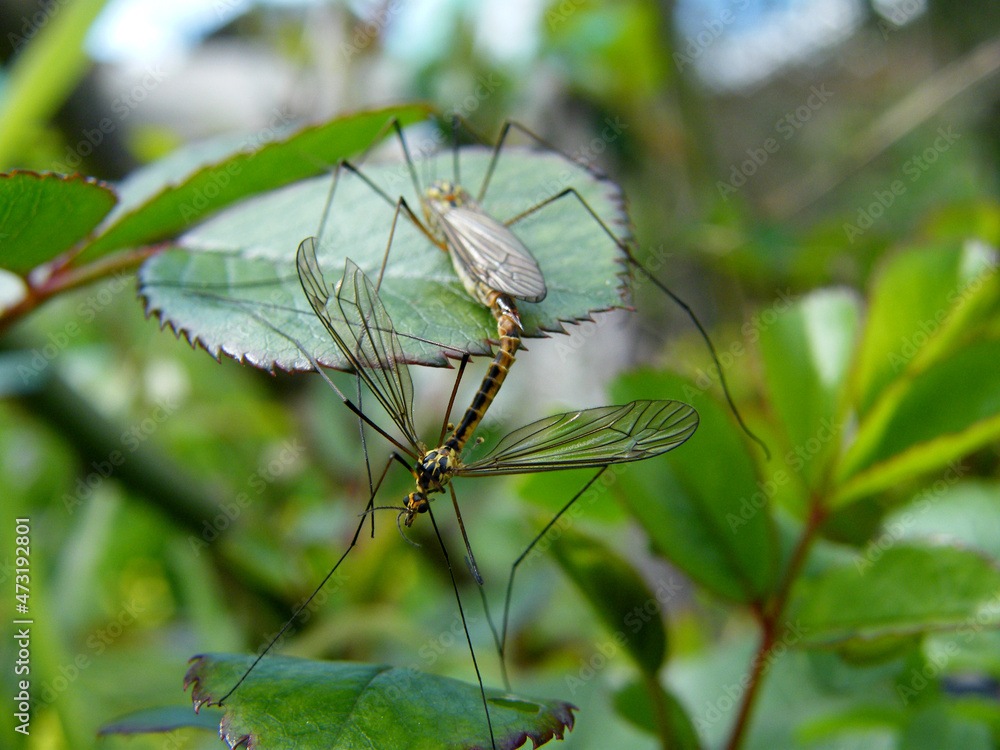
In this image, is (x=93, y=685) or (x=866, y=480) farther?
(x=93, y=685)

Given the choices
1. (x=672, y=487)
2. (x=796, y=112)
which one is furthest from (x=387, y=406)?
(x=796, y=112)

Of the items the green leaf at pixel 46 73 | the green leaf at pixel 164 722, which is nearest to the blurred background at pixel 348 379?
the green leaf at pixel 46 73

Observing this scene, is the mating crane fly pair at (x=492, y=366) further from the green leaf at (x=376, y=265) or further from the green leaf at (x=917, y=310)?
the green leaf at (x=917, y=310)

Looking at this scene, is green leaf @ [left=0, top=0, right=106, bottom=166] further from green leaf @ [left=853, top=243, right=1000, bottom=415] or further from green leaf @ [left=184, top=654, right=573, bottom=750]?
green leaf @ [left=853, top=243, right=1000, bottom=415]

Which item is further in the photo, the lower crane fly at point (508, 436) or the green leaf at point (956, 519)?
the green leaf at point (956, 519)

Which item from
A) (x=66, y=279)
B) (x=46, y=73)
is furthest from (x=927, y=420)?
(x=46, y=73)

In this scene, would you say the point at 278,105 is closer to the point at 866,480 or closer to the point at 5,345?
the point at 5,345

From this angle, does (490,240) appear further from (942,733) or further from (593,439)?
(942,733)
